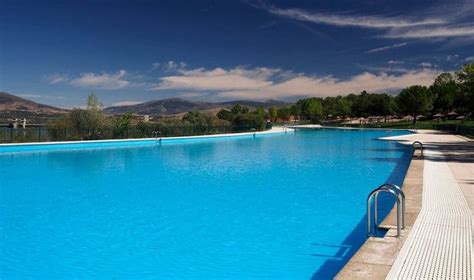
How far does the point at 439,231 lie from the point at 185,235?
141 inches

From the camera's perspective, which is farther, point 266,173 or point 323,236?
point 266,173

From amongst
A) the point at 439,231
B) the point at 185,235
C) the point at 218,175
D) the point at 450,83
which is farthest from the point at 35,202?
the point at 450,83

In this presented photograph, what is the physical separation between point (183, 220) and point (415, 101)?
58.7 meters

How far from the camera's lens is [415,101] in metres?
59.5

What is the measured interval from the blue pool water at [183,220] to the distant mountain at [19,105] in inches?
2596

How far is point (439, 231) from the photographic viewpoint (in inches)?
210

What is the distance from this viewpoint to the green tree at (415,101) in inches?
2338

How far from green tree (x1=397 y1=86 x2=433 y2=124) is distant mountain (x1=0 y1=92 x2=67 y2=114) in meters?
56.9

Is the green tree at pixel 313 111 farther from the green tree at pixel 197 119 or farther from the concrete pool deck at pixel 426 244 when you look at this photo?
the concrete pool deck at pixel 426 244

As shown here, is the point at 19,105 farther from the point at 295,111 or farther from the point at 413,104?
the point at 413,104

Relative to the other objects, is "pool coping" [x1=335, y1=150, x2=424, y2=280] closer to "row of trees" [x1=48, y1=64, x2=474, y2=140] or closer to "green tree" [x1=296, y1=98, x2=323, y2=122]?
"row of trees" [x1=48, y1=64, x2=474, y2=140]

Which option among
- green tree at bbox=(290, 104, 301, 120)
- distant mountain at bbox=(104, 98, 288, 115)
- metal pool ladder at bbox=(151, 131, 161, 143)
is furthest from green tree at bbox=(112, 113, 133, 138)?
distant mountain at bbox=(104, 98, 288, 115)

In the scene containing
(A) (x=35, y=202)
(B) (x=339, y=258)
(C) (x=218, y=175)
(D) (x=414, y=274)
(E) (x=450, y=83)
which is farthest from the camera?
(E) (x=450, y=83)

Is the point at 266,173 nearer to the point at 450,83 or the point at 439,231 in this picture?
the point at 439,231
